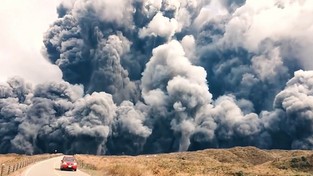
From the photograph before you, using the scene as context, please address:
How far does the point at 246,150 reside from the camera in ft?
522

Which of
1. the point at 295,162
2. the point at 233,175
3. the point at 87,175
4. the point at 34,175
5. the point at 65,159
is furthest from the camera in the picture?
the point at 295,162

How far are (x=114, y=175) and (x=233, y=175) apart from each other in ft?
87.9

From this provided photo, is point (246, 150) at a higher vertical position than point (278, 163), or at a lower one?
higher

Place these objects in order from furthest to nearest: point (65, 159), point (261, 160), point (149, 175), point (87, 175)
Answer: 1. point (261, 160)
2. point (65, 159)
3. point (87, 175)
4. point (149, 175)

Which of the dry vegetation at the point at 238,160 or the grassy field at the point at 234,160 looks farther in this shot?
the dry vegetation at the point at 238,160

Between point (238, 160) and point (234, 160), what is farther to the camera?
point (238, 160)

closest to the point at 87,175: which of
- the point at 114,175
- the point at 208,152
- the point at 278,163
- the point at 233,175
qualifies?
the point at 114,175

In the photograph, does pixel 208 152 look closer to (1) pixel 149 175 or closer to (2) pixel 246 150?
(2) pixel 246 150

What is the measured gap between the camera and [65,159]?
56.7 meters

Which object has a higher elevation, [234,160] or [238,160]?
[238,160]

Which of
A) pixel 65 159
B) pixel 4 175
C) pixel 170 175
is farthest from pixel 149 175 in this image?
pixel 65 159

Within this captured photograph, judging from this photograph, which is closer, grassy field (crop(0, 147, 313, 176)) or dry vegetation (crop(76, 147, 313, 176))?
grassy field (crop(0, 147, 313, 176))

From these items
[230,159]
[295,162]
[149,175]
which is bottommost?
[149,175]

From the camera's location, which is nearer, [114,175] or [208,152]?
[114,175]
